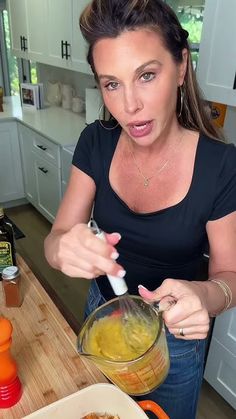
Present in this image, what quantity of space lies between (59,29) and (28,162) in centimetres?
106

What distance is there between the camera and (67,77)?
3.25m

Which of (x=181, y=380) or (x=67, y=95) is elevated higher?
(x=67, y=95)

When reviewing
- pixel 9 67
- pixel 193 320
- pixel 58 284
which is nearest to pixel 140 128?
pixel 193 320

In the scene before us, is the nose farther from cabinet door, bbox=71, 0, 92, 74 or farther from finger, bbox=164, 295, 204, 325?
cabinet door, bbox=71, 0, 92, 74

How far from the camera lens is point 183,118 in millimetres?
900

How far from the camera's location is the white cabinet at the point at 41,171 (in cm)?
255

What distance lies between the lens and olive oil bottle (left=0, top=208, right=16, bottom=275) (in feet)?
3.04

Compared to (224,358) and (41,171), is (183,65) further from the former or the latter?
(41,171)

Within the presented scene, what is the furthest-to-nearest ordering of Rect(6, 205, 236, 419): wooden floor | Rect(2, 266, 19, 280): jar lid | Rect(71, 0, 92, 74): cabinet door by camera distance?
Rect(71, 0, 92, 74): cabinet door
Rect(6, 205, 236, 419): wooden floor
Rect(2, 266, 19, 280): jar lid

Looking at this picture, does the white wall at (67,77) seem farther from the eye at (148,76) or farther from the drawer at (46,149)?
the eye at (148,76)

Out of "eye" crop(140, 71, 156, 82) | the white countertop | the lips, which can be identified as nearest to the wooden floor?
the lips

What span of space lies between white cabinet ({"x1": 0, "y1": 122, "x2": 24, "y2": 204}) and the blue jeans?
8.31ft

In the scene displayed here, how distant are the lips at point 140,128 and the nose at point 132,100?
37mm

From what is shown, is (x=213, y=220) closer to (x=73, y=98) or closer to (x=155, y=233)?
(x=155, y=233)
